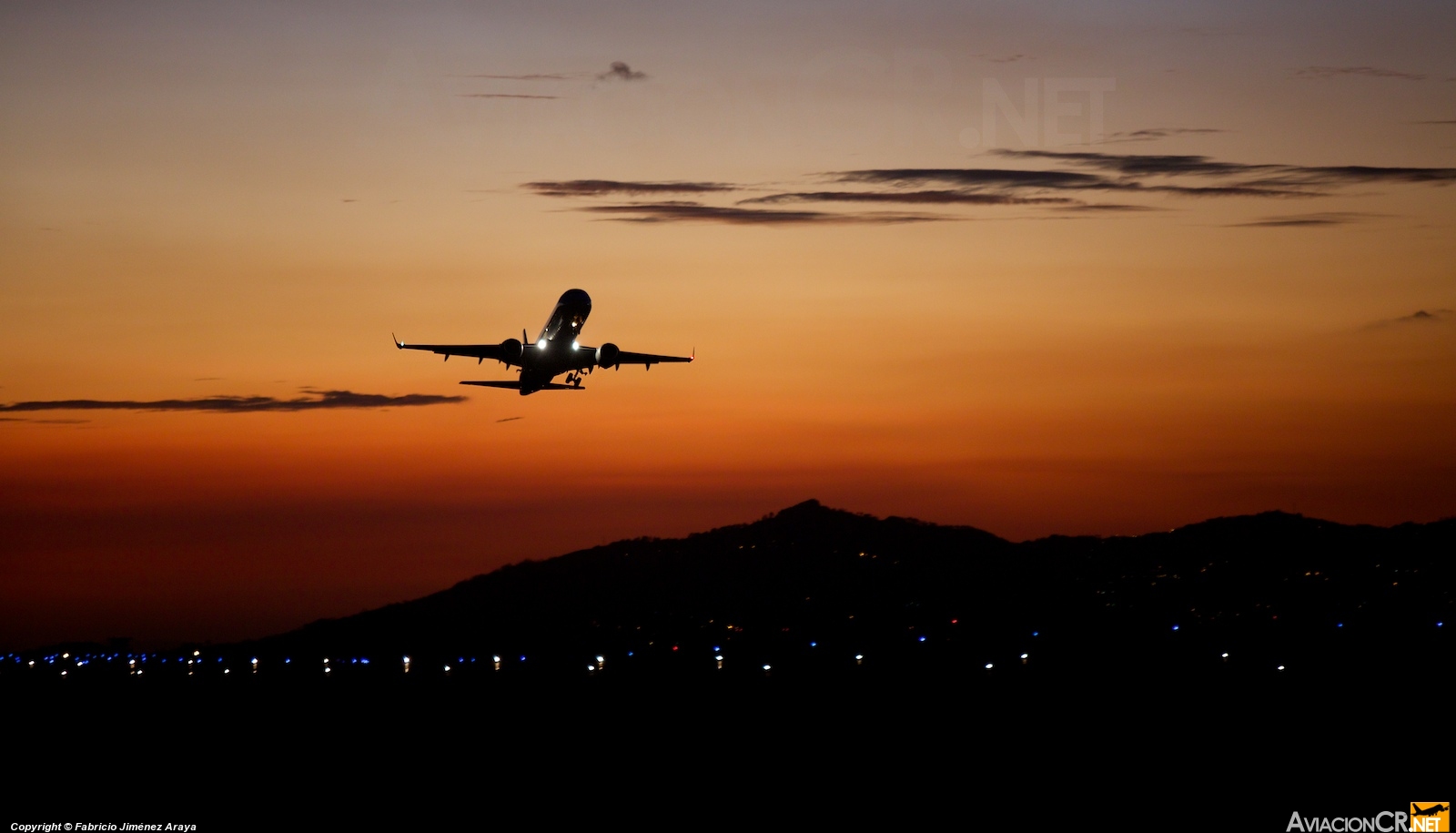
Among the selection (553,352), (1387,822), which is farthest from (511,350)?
(1387,822)

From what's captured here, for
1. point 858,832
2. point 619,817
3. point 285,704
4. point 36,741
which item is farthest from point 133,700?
point 858,832

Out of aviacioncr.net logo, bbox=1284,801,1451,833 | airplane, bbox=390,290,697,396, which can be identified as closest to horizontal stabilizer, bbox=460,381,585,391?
airplane, bbox=390,290,697,396

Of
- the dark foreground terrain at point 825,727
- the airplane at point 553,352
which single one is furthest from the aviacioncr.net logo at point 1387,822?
the airplane at point 553,352

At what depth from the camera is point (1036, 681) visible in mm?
151000

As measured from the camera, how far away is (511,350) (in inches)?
4008

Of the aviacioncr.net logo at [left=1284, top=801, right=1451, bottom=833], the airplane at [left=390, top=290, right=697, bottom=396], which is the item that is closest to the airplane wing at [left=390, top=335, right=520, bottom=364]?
the airplane at [left=390, top=290, right=697, bottom=396]

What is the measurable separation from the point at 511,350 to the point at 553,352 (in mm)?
3271

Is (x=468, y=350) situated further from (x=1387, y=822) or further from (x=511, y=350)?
(x=1387, y=822)

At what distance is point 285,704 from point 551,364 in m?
67.4

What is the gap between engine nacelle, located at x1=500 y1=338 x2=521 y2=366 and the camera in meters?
102

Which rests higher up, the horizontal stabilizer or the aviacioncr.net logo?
the horizontal stabilizer

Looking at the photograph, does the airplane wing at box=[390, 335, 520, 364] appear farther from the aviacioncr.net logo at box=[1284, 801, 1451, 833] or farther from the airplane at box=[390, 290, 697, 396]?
the aviacioncr.net logo at box=[1284, 801, 1451, 833]

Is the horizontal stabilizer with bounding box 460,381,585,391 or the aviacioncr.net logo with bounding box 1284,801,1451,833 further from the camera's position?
the horizontal stabilizer with bounding box 460,381,585,391

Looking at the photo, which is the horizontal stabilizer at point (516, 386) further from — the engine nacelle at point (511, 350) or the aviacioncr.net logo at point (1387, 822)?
the aviacioncr.net logo at point (1387, 822)
